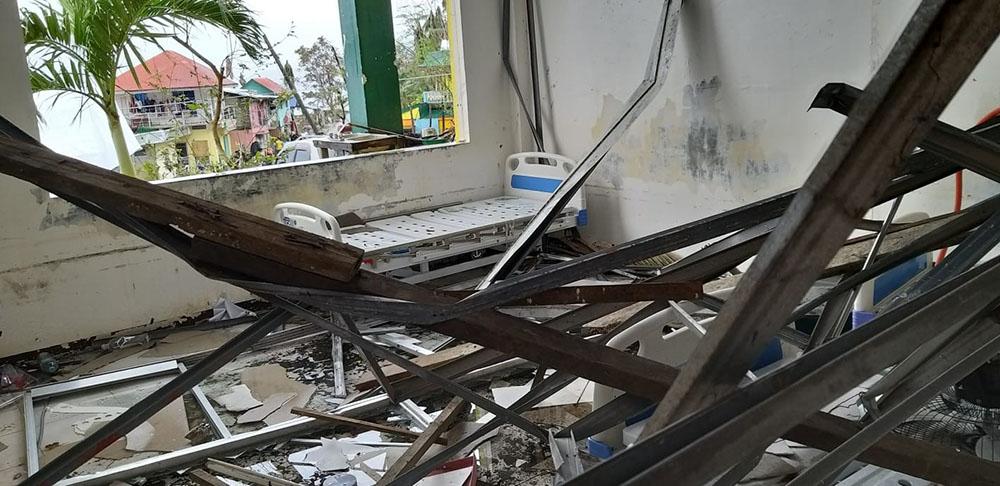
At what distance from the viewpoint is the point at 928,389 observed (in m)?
1.16

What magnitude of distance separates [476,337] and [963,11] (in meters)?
0.69

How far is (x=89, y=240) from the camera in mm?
3717

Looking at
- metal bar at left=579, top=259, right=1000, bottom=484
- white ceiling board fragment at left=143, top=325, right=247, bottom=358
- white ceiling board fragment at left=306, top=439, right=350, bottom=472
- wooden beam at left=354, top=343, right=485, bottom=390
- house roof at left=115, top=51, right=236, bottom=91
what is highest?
house roof at left=115, top=51, right=236, bottom=91

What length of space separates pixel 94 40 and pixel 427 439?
2748mm

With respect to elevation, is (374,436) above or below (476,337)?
below

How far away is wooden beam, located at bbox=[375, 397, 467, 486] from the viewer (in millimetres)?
2238

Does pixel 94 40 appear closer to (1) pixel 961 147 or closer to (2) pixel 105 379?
(2) pixel 105 379

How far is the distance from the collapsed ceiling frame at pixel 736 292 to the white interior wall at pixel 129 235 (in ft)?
9.45

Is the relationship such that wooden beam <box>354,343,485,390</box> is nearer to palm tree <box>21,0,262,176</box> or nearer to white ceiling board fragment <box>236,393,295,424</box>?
white ceiling board fragment <box>236,393,295,424</box>

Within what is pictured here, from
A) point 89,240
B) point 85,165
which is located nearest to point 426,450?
point 85,165

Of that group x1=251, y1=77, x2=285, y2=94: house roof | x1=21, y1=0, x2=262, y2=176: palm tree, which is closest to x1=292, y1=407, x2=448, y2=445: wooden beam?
x1=21, y1=0, x2=262, y2=176: palm tree

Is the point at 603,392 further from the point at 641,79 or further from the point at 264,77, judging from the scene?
the point at 264,77

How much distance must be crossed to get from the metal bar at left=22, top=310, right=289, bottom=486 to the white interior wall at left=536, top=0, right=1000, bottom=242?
279 centimetres

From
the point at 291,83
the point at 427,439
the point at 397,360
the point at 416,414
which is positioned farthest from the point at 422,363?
the point at 291,83
